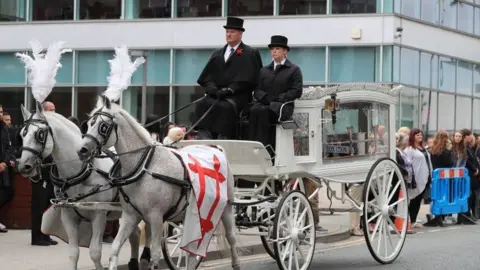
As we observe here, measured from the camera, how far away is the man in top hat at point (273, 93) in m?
10.9

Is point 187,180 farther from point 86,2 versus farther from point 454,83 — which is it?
point 454,83

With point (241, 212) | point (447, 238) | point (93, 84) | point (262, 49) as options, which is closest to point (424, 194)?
point (447, 238)

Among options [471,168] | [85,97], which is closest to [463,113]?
[85,97]

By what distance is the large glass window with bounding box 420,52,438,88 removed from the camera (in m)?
33.1

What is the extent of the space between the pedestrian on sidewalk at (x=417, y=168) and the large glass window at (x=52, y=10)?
60.2ft

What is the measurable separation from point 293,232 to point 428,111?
24.1 m

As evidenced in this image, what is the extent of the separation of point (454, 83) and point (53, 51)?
28.0m

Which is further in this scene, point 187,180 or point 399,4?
point 399,4

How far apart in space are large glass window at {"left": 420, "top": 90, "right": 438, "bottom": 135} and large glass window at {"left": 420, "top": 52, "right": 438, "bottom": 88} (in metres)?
0.33

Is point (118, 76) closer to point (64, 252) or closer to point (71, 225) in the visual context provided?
point (71, 225)

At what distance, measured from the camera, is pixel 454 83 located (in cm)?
3556

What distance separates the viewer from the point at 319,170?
37.3 ft

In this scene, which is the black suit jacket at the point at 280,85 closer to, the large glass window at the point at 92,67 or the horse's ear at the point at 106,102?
the horse's ear at the point at 106,102

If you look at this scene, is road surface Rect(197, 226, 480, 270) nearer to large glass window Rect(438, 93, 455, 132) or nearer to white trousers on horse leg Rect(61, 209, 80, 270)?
white trousers on horse leg Rect(61, 209, 80, 270)
